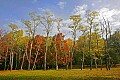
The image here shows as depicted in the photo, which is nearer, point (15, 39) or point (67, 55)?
point (15, 39)

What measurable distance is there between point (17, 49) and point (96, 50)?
32.2 m

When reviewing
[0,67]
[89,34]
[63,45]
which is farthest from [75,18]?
[0,67]

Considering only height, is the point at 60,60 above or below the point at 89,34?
below

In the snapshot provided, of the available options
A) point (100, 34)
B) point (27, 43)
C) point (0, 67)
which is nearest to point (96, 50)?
point (100, 34)

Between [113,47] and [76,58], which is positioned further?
[76,58]

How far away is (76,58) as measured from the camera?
272ft

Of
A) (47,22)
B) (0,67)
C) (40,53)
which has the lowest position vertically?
(0,67)

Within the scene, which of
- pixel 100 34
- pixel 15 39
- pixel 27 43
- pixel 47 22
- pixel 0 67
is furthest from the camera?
pixel 0 67

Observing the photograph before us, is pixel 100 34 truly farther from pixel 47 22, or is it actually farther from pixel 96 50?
pixel 47 22

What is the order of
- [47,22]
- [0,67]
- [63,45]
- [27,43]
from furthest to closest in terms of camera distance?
[0,67] < [63,45] < [27,43] < [47,22]

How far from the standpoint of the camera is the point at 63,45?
71438 millimetres

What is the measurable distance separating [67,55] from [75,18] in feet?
71.1

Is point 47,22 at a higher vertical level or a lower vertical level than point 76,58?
higher

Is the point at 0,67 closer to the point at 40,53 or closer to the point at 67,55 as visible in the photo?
the point at 40,53
